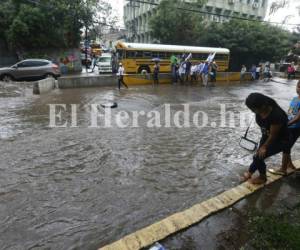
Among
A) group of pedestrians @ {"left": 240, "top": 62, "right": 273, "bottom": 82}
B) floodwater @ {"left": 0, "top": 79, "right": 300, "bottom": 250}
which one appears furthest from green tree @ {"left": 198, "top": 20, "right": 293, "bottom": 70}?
floodwater @ {"left": 0, "top": 79, "right": 300, "bottom": 250}

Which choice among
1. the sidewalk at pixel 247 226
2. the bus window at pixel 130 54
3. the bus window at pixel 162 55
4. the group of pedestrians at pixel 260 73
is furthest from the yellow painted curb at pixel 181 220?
the group of pedestrians at pixel 260 73

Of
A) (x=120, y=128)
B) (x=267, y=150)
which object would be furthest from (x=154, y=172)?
(x=120, y=128)

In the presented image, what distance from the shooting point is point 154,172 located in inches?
189

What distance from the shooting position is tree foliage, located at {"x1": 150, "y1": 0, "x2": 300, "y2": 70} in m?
28.8

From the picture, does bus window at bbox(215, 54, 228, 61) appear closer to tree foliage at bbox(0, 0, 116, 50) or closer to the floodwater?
tree foliage at bbox(0, 0, 116, 50)

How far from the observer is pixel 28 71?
55.4 feet

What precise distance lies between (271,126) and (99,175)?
2.84 m

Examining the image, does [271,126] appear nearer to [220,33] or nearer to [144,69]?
[144,69]

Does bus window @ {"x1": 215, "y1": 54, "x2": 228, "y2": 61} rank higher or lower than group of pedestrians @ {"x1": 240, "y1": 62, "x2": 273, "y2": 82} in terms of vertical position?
higher

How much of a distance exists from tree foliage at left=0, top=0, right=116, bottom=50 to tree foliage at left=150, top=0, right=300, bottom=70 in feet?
26.0

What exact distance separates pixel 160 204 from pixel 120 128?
4.09 metres

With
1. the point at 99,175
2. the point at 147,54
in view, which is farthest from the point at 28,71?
the point at 99,175

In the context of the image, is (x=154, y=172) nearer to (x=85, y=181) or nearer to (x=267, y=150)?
(x=85, y=181)

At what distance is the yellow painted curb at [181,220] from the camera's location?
2853 millimetres
